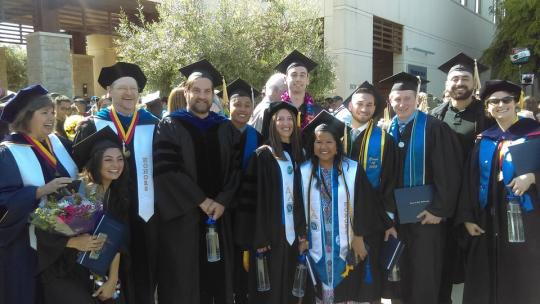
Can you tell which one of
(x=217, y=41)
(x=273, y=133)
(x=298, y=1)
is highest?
(x=298, y=1)

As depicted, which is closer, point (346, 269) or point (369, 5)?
point (346, 269)

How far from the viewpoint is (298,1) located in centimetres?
1152

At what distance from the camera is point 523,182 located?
326 cm

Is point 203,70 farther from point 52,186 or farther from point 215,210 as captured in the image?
point 52,186

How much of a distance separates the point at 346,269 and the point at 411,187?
851 mm

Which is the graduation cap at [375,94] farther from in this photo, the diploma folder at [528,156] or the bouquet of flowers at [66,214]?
the bouquet of flowers at [66,214]

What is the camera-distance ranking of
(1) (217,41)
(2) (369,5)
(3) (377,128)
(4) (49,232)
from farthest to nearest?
(2) (369,5) < (1) (217,41) < (3) (377,128) < (4) (49,232)

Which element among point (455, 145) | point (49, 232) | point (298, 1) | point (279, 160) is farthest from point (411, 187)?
point (298, 1)

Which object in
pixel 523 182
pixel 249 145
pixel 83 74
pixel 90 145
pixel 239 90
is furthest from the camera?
pixel 83 74

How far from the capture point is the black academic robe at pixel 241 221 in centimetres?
350

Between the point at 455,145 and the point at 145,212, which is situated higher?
the point at 455,145

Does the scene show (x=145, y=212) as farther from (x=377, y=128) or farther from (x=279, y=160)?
(x=377, y=128)

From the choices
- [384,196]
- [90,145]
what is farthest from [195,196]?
[384,196]

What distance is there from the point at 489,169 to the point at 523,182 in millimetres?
263
